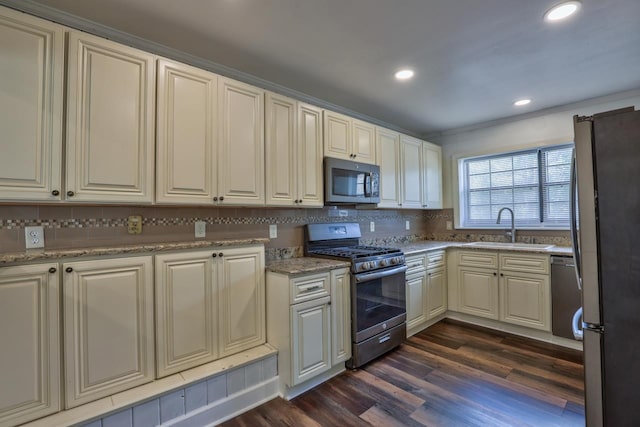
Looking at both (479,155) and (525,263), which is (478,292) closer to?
(525,263)

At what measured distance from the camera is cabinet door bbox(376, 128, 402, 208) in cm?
332

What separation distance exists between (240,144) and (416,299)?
2313 mm

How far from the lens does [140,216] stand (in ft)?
6.66

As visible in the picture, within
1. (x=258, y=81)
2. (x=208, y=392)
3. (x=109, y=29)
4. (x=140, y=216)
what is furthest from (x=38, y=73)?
(x=208, y=392)

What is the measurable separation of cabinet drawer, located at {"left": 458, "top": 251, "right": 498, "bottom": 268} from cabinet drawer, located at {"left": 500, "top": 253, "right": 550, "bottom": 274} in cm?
8

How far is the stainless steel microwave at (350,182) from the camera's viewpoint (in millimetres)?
2734

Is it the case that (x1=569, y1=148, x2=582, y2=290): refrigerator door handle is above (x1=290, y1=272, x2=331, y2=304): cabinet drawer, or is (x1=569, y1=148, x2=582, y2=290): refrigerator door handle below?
above

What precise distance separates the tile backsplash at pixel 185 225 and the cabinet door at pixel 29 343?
32cm

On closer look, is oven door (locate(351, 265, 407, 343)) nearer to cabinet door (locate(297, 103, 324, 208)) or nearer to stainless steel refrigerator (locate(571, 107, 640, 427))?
cabinet door (locate(297, 103, 324, 208))

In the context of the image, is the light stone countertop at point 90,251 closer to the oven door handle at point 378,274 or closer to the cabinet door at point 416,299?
the oven door handle at point 378,274

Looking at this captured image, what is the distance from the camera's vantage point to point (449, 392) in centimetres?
218

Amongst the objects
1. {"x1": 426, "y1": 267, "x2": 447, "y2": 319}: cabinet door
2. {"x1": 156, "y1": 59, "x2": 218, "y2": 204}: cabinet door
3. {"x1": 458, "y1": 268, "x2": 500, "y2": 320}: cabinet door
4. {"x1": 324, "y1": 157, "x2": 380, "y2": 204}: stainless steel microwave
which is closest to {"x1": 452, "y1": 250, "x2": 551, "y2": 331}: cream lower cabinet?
{"x1": 458, "y1": 268, "x2": 500, "y2": 320}: cabinet door

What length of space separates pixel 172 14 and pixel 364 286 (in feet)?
7.45

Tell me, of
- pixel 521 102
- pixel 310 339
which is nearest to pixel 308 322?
pixel 310 339
